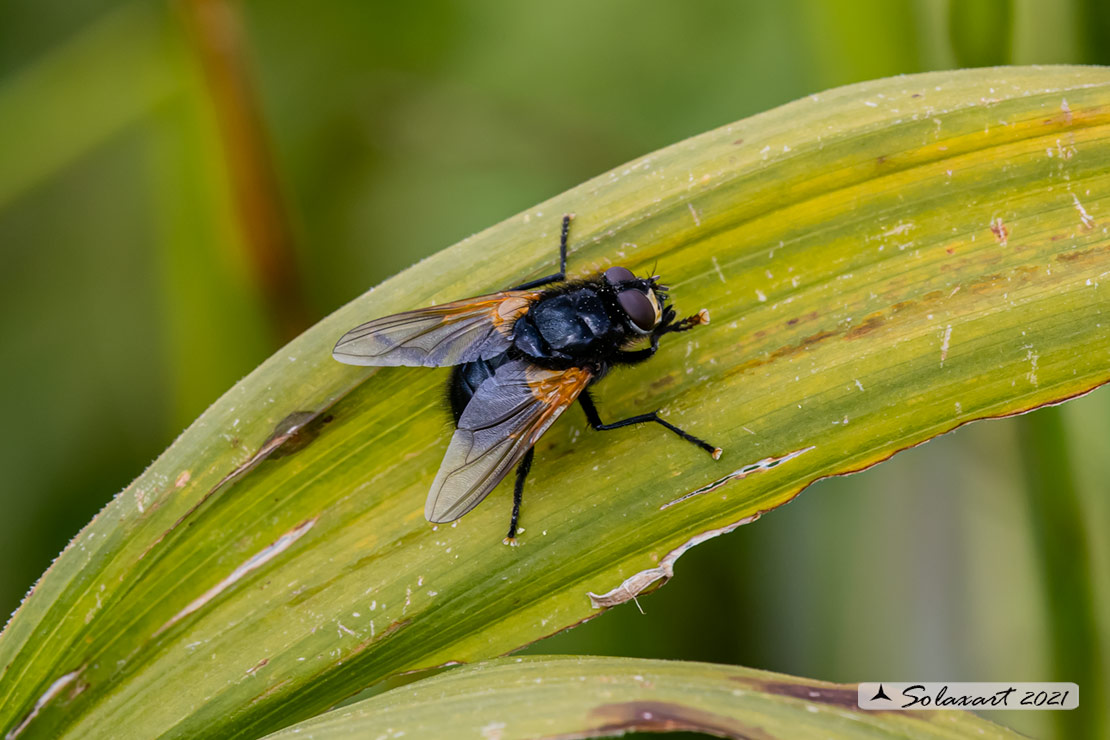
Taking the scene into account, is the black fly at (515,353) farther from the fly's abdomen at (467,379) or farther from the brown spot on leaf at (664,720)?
the brown spot on leaf at (664,720)

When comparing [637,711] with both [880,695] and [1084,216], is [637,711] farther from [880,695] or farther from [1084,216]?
[1084,216]

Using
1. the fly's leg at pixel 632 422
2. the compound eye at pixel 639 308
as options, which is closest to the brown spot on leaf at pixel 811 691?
the fly's leg at pixel 632 422

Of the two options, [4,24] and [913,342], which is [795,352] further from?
[4,24]

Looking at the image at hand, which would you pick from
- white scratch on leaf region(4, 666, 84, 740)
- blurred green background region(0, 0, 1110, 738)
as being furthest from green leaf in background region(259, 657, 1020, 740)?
blurred green background region(0, 0, 1110, 738)

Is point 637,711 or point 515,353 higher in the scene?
point 515,353

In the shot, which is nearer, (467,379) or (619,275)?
(619,275)

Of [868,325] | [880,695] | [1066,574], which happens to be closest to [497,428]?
[868,325]

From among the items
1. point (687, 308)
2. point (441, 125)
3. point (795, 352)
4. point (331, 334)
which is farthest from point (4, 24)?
point (795, 352)

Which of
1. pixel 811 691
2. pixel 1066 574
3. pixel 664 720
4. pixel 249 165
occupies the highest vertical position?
pixel 249 165
